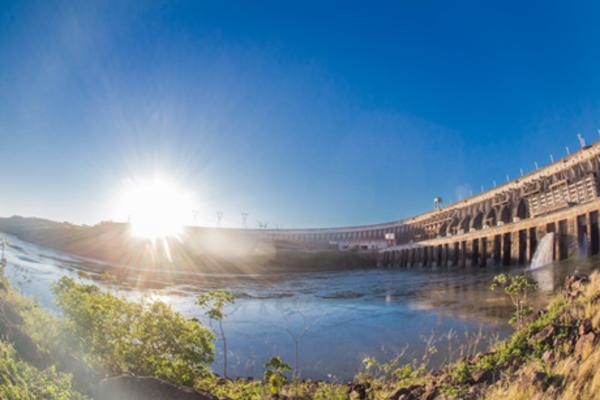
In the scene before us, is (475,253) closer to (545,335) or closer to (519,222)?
(519,222)

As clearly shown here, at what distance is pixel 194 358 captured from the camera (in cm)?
562

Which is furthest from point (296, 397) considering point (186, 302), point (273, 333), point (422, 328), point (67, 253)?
point (67, 253)

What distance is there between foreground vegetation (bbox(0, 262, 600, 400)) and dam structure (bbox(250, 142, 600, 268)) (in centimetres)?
1720

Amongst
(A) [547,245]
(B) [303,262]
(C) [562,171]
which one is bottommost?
(B) [303,262]

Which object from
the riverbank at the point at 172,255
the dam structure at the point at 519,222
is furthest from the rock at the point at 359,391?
the riverbank at the point at 172,255

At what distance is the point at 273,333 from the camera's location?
35.4ft

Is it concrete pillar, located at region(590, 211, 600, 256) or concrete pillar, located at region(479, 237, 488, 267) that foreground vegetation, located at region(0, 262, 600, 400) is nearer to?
concrete pillar, located at region(590, 211, 600, 256)

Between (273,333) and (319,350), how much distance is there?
2367 millimetres

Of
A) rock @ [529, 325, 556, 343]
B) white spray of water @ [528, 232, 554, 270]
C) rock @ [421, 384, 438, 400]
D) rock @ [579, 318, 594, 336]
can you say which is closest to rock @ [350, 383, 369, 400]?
rock @ [421, 384, 438, 400]

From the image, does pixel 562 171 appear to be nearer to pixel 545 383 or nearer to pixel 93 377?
pixel 545 383

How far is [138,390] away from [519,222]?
28113 mm

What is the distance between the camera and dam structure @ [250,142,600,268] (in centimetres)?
2078

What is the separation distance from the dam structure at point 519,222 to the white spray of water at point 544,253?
0.29m

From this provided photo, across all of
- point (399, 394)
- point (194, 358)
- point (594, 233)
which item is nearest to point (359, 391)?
point (399, 394)
